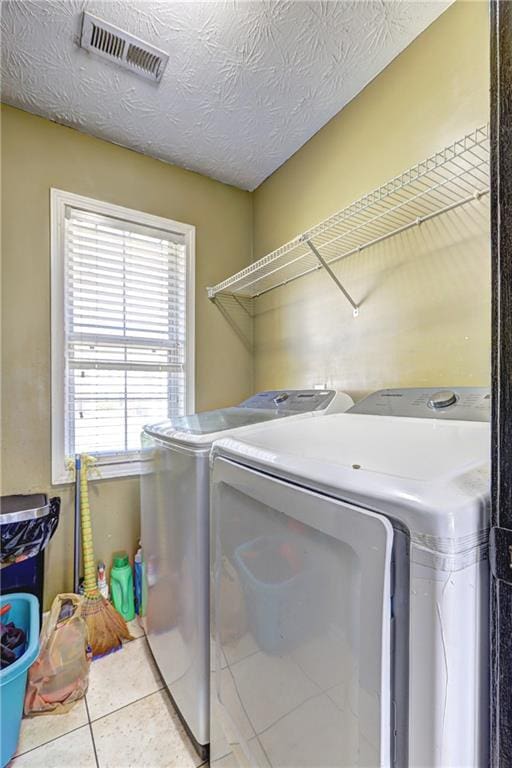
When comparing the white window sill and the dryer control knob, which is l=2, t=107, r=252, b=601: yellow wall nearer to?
the white window sill

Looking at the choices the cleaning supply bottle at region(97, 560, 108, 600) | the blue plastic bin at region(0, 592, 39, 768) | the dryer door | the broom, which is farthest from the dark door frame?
the cleaning supply bottle at region(97, 560, 108, 600)

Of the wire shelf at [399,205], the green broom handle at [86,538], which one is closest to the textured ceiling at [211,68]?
the wire shelf at [399,205]

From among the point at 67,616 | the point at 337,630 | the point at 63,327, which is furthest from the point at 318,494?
the point at 63,327

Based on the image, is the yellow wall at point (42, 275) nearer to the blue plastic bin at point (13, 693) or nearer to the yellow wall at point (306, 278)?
the yellow wall at point (306, 278)

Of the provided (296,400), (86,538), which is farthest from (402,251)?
(86,538)

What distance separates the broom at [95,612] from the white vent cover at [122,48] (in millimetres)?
1985

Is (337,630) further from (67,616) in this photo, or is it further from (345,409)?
(67,616)

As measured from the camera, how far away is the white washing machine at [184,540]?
1133mm

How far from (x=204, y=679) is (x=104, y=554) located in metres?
1.07

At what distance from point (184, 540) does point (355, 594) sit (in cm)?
77

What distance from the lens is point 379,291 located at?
63.1 inches

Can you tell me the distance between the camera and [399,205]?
1.42 meters

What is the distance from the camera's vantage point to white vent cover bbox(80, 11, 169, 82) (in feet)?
4.60

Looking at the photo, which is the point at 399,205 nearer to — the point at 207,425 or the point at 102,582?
the point at 207,425
